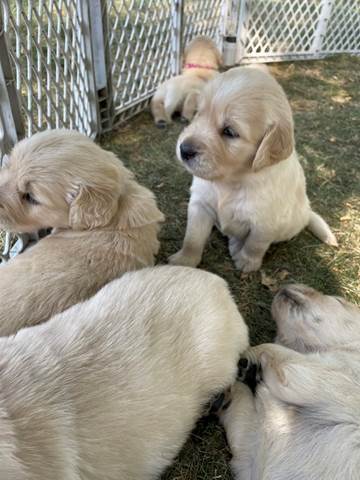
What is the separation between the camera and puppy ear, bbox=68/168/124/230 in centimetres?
246

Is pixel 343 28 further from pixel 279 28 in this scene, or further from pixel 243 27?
pixel 243 27

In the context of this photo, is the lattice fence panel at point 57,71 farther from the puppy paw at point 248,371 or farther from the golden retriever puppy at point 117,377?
the puppy paw at point 248,371

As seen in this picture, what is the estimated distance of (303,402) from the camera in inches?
86.0

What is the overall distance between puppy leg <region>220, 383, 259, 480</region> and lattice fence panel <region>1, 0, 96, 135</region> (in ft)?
8.28

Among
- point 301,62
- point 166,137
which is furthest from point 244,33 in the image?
point 166,137

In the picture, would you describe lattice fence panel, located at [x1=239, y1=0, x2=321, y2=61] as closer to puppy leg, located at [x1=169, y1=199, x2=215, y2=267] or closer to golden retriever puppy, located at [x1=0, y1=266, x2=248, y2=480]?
puppy leg, located at [x1=169, y1=199, x2=215, y2=267]

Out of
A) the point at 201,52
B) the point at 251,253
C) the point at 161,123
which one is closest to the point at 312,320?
the point at 251,253

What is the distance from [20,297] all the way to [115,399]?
0.79 metres

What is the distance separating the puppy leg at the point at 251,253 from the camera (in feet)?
10.6

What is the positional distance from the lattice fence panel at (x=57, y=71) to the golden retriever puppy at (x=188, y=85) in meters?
1.05

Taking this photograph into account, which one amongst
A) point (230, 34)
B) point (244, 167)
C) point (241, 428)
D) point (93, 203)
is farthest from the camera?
point (230, 34)

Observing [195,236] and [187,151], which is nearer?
[187,151]

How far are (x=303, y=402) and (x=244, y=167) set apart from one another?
1.50 m

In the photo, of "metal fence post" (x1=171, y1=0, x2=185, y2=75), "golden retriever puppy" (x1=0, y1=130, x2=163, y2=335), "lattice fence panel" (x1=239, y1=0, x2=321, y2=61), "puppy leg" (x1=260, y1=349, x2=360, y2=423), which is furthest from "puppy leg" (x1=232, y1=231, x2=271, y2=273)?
"lattice fence panel" (x1=239, y1=0, x2=321, y2=61)
